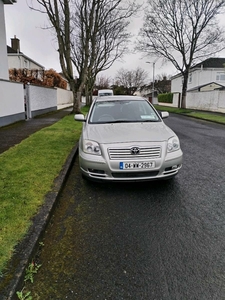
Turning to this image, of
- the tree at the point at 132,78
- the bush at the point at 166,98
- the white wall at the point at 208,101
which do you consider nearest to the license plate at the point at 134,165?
the white wall at the point at 208,101

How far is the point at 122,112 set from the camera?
17.9 ft

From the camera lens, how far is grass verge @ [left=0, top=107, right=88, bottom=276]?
8.63 feet

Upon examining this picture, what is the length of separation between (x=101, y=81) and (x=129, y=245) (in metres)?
70.4

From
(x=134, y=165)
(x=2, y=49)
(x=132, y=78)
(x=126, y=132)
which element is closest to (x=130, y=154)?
(x=134, y=165)

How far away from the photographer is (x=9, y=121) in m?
11.6

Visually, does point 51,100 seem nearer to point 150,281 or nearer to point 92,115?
point 92,115

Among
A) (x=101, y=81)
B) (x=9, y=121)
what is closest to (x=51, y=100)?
(x=9, y=121)

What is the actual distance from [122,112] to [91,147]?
1763mm

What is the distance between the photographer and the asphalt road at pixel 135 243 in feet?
6.72

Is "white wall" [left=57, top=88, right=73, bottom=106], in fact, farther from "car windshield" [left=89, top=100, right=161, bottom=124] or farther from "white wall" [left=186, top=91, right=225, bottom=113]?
"car windshield" [left=89, top=100, right=161, bottom=124]

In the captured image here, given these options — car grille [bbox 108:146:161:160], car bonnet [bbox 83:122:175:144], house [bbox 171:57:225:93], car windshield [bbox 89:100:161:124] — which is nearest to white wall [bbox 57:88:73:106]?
house [bbox 171:57:225:93]

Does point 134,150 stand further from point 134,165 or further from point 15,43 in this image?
point 15,43

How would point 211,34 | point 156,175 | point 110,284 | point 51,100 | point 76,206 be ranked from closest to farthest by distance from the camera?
point 110,284, point 76,206, point 156,175, point 51,100, point 211,34

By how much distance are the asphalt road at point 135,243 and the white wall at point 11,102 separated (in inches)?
320
